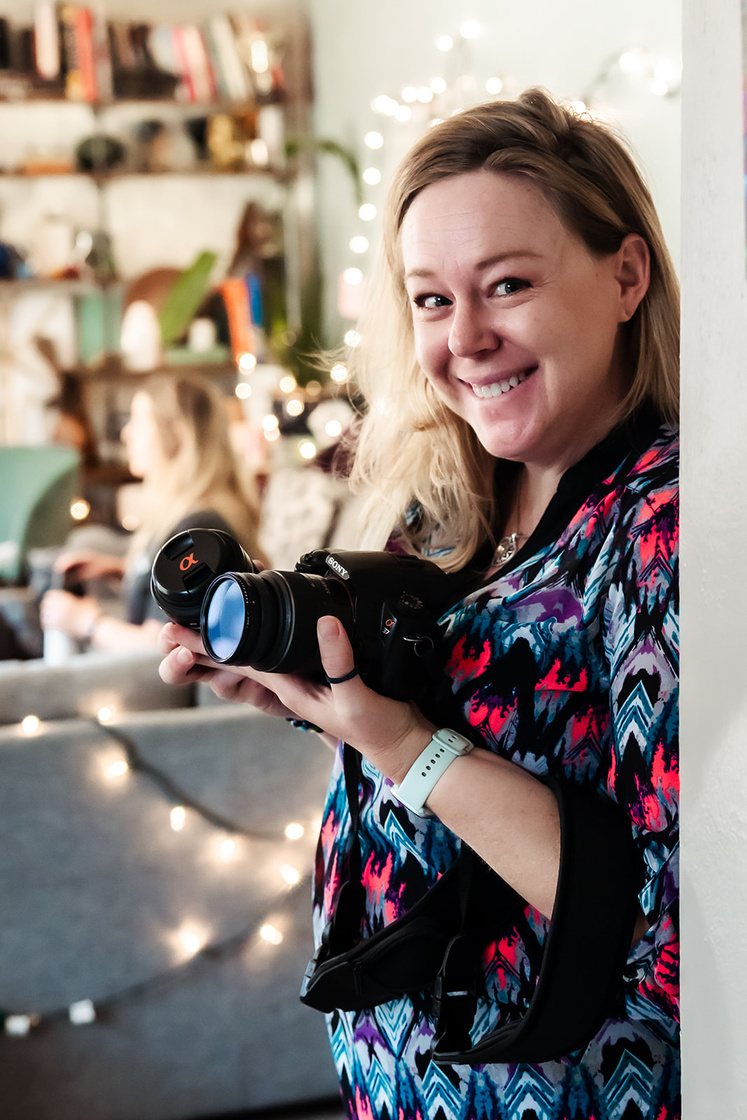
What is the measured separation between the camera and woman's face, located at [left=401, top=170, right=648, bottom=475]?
728 mm

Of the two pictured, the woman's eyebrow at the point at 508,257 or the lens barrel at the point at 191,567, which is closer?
the woman's eyebrow at the point at 508,257

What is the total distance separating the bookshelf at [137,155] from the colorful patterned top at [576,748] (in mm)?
3795

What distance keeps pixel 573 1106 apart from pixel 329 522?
209 centimetres

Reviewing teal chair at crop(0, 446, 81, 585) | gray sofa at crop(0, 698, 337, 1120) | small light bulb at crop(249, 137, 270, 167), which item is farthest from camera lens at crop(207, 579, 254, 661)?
small light bulb at crop(249, 137, 270, 167)

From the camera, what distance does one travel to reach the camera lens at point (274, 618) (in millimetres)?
729

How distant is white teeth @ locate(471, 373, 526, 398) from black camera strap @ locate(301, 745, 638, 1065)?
0.95 ft

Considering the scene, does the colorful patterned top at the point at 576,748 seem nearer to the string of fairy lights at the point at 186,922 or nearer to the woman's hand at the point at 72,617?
the string of fairy lights at the point at 186,922

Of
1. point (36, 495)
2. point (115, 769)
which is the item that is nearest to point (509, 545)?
point (115, 769)

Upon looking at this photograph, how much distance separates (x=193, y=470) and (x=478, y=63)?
1427 millimetres

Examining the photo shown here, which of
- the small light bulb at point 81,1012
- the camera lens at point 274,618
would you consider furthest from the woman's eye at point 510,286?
the small light bulb at point 81,1012

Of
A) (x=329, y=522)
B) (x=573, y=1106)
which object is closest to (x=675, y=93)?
(x=329, y=522)

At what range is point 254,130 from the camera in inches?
181

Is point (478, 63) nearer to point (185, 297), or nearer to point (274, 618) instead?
point (185, 297)

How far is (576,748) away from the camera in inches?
27.1
